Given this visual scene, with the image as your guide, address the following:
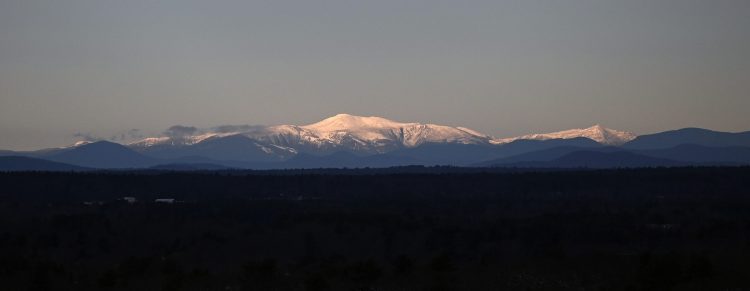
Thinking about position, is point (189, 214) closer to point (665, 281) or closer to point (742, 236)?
point (742, 236)

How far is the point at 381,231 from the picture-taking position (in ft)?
284

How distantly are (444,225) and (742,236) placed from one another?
2238 centimetres

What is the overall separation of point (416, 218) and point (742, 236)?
2740cm

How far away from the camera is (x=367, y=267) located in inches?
2271

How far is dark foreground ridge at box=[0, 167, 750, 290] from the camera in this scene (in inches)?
2222

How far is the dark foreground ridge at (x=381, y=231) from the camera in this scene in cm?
5644

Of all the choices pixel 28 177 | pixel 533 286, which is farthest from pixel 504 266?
pixel 28 177

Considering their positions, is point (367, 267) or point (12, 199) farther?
point (12, 199)

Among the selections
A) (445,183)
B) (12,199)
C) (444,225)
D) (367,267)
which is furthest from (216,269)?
(445,183)

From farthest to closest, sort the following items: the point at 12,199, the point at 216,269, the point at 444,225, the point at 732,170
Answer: the point at 732,170
the point at 12,199
the point at 444,225
the point at 216,269

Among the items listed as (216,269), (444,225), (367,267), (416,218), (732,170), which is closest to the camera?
(367,267)

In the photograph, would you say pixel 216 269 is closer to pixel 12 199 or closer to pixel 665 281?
pixel 665 281

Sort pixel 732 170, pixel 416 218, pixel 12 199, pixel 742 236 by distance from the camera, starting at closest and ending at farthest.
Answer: pixel 742 236 → pixel 416 218 → pixel 12 199 → pixel 732 170

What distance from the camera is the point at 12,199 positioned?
11425 cm
